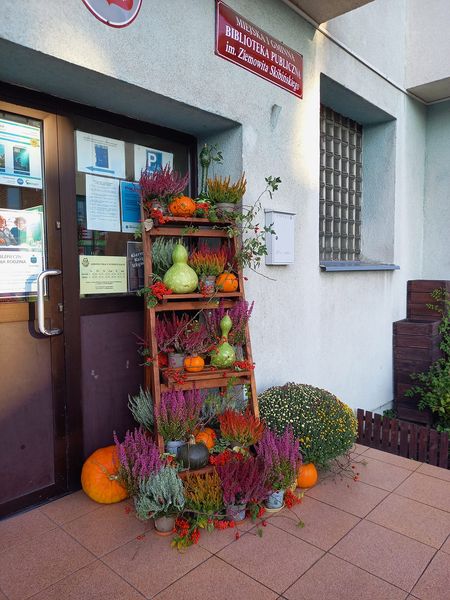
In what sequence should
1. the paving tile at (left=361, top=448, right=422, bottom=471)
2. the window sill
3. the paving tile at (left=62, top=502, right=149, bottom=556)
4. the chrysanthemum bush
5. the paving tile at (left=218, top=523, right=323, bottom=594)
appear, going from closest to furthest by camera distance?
the paving tile at (left=218, top=523, right=323, bottom=594)
the paving tile at (left=62, top=502, right=149, bottom=556)
the chrysanthemum bush
the paving tile at (left=361, top=448, right=422, bottom=471)
the window sill

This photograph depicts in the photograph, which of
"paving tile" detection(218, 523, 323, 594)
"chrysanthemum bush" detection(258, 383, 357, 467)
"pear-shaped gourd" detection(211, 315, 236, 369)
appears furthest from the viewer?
"chrysanthemum bush" detection(258, 383, 357, 467)

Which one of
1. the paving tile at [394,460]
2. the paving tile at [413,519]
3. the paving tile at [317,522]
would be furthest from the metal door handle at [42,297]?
the paving tile at [394,460]

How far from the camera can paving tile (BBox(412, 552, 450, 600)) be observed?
79.8 inches

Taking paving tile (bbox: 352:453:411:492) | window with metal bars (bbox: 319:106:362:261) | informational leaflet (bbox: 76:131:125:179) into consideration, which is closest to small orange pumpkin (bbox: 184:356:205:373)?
informational leaflet (bbox: 76:131:125:179)

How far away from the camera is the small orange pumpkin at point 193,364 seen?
2781 mm

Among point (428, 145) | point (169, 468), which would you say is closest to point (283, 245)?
point (169, 468)

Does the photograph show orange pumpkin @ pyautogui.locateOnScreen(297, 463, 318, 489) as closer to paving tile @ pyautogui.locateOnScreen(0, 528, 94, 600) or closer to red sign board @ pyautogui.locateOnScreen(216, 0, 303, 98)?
paving tile @ pyautogui.locateOnScreen(0, 528, 94, 600)

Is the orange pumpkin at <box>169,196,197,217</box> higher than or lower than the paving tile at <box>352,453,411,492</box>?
higher

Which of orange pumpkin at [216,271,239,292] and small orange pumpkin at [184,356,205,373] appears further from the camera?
orange pumpkin at [216,271,239,292]

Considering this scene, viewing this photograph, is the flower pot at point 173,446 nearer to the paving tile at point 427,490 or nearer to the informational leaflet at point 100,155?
the paving tile at point 427,490

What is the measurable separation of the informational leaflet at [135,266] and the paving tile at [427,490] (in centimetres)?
239

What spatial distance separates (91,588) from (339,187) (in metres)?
4.45

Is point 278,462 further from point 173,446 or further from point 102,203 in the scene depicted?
point 102,203


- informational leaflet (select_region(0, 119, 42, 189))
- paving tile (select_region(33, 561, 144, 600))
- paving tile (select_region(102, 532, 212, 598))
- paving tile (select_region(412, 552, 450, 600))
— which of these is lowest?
paving tile (select_region(412, 552, 450, 600))
